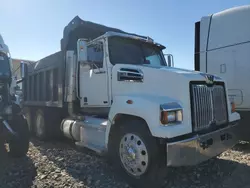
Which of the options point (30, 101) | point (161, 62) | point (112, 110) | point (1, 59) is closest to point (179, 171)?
point (112, 110)

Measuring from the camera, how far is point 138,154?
3678 millimetres

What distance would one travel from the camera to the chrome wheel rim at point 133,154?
11.9 feet

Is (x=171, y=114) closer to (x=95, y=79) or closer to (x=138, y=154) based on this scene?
(x=138, y=154)

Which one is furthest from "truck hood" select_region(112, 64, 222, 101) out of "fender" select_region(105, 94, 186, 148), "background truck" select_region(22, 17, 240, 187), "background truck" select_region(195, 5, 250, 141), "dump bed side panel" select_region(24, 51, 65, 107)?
"dump bed side panel" select_region(24, 51, 65, 107)

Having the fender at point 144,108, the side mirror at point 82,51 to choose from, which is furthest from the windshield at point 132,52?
the fender at point 144,108

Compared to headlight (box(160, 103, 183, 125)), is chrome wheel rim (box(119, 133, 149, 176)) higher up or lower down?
lower down

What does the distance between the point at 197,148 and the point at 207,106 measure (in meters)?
0.78

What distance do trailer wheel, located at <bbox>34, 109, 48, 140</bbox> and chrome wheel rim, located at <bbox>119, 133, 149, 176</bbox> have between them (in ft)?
12.6

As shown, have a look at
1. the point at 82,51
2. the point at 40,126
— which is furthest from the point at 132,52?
the point at 40,126

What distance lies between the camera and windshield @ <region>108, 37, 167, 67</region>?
5016 millimetres

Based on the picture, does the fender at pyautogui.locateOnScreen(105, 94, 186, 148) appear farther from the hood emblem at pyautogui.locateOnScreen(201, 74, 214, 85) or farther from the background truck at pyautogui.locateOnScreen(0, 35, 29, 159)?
the background truck at pyautogui.locateOnScreen(0, 35, 29, 159)

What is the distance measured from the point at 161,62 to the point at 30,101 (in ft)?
16.7

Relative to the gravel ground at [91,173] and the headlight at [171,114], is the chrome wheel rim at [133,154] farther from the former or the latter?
the headlight at [171,114]

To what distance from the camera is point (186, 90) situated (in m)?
3.58
